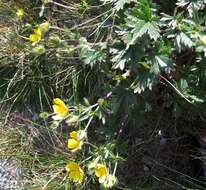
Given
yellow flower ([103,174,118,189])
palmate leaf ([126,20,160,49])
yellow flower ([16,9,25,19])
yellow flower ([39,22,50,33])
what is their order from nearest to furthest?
palmate leaf ([126,20,160,49]) < yellow flower ([103,174,118,189]) < yellow flower ([39,22,50,33]) < yellow flower ([16,9,25,19])

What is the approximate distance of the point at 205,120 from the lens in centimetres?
197

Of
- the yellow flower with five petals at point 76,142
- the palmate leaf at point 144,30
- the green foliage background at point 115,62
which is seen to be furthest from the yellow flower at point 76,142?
the palmate leaf at point 144,30

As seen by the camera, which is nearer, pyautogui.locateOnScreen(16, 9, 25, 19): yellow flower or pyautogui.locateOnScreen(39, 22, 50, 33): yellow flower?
pyautogui.locateOnScreen(39, 22, 50, 33): yellow flower

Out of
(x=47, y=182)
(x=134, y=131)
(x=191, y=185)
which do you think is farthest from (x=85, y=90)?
(x=191, y=185)

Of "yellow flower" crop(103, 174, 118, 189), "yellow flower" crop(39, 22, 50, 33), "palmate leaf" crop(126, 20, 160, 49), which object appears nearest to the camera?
"palmate leaf" crop(126, 20, 160, 49)

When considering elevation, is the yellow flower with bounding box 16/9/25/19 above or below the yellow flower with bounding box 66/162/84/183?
above

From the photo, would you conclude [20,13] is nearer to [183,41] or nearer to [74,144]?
[74,144]

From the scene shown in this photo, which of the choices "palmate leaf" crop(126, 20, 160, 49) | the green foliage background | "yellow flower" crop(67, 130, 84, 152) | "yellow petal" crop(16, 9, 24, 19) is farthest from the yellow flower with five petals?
"yellow petal" crop(16, 9, 24, 19)

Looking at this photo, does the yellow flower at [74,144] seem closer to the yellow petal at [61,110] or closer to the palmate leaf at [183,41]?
the yellow petal at [61,110]

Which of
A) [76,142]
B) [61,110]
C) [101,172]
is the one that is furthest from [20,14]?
[101,172]

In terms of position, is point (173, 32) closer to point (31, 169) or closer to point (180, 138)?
point (180, 138)

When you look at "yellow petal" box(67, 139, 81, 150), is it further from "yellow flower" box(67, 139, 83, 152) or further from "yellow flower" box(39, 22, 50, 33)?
"yellow flower" box(39, 22, 50, 33)

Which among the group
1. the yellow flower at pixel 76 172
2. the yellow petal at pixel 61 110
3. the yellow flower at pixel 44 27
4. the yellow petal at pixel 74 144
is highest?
the yellow flower at pixel 44 27

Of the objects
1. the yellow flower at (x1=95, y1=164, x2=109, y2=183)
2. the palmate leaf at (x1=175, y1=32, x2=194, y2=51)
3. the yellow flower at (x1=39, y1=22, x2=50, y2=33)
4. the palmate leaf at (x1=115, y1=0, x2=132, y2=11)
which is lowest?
the yellow flower at (x1=95, y1=164, x2=109, y2=183)
